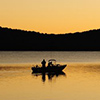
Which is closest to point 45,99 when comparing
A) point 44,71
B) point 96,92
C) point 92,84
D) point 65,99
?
point 65,99

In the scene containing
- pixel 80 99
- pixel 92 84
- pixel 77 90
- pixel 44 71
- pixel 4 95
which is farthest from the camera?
pixel 44 71

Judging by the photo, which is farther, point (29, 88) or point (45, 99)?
point (29, 88)

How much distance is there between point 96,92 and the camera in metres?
45.4

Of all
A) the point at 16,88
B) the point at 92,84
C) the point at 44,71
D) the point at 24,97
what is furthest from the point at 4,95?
the point at 44,71

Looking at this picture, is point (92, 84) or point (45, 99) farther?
point (92, 84)

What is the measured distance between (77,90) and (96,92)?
2.80m

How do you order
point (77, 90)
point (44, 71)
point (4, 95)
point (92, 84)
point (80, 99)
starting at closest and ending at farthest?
point (80, 99)
point (4, 95)
point (77, 90)
point (92, 84)
point (44, 71)

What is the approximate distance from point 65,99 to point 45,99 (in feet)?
6.85

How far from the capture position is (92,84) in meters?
54.2

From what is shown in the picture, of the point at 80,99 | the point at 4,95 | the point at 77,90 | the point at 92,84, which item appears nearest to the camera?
the point at 80,99

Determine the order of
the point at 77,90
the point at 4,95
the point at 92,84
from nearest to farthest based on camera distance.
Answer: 1. the point at 4,95
2. the point at 77,90
3. the point at 92,84

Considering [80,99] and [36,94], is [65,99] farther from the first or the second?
[36,94]

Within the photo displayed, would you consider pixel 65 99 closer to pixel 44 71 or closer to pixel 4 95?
pixel 4 95

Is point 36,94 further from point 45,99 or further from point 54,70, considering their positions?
point 54,70
